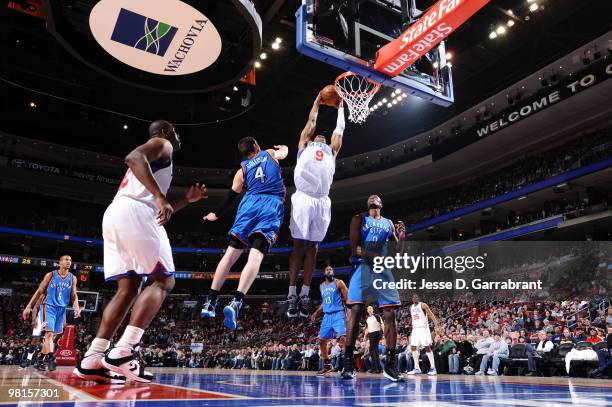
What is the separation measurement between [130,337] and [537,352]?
9.69 metres

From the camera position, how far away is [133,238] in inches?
127

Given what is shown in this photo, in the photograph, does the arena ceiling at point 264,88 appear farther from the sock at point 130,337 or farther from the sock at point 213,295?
the sock at point 130,337

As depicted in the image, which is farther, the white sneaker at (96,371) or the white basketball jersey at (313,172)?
the white basketball jersey at (313,172)

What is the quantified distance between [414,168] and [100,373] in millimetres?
24683

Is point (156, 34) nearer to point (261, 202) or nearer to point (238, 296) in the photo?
point (261, 202)

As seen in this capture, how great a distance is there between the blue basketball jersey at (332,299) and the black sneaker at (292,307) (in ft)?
11.8

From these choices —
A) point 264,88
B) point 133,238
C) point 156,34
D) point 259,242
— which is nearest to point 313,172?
point 259,242

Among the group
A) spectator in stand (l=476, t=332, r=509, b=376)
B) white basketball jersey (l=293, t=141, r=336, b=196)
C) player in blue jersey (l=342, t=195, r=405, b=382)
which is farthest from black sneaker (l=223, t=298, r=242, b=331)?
spectator in stand (l=476, t=332, r=509, b=376)

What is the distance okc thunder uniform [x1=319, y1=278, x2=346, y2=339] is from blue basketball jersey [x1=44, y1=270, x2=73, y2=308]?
424 centimetres

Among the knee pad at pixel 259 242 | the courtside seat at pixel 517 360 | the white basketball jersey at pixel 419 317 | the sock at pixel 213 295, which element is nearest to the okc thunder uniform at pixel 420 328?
the white basketball jersey at pixel 419 317

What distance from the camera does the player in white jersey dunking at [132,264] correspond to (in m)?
3.15

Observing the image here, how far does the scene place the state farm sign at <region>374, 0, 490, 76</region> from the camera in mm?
6570

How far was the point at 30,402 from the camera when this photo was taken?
7.63ft

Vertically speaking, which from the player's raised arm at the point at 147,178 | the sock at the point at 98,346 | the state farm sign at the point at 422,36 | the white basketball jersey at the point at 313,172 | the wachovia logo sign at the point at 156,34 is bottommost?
the sock at the point at 98,346
